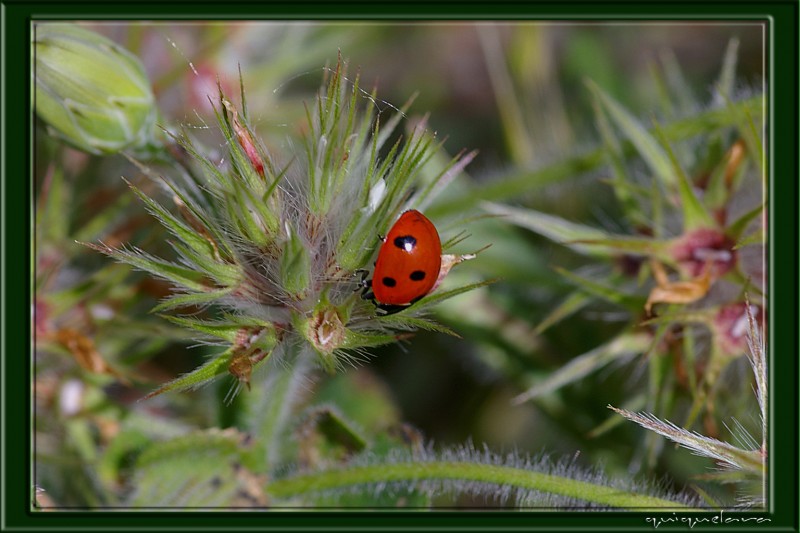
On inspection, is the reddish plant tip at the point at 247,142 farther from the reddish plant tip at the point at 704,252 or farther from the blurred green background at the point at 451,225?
the reddish plant tip at the point at 704,252

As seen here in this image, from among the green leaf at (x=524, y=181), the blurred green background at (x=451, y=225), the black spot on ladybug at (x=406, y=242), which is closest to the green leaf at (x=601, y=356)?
the blurred green background at (x=451, y=225)

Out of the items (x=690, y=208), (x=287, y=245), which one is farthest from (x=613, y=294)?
(x=287, y=245)

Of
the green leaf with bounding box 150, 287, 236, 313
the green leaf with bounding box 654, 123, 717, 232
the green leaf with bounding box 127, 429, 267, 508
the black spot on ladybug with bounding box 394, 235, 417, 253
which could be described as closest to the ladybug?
the black spot on ladybug with bounding box 394, 235, 417, 253

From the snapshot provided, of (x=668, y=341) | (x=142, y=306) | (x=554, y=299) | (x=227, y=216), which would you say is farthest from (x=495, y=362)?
(x=227, y=216)

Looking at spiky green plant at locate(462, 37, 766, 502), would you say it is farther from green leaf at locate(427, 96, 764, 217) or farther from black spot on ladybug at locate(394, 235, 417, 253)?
black spot on ladybug at locate(394, 235, 417, 253)

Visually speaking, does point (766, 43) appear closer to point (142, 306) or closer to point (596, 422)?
point (596, 422)

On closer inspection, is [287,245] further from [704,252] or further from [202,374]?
[704,252]
